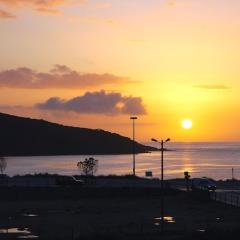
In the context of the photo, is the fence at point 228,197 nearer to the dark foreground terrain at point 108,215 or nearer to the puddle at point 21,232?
the dark foreground terrain at point 108,215

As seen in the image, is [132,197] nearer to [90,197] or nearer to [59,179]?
[90,197]

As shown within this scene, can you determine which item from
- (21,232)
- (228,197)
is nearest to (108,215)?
(21,232)

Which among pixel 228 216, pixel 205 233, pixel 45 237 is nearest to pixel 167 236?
pixel 205 233

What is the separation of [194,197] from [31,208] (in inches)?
681

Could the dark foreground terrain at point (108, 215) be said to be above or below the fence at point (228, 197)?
below

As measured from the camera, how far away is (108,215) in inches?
2387

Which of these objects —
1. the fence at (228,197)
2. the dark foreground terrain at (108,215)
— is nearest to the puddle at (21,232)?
the dark foreground terrain at (108,215)

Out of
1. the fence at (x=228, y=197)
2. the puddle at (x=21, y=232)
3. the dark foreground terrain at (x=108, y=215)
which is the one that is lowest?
the puddle at (x=21, y=232)

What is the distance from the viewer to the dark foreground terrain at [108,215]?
157 ft

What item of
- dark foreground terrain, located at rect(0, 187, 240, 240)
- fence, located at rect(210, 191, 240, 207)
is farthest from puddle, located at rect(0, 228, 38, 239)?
fence, located at rect(210, 191, 240, 207)

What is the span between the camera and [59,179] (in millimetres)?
89750

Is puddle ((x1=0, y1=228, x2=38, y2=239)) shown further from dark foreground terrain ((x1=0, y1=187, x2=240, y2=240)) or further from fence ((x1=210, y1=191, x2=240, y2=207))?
fence ((x1=210, y1=191, x2=240, y2=207))

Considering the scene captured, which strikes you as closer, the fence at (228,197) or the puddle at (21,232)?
the puddle at (21,232)

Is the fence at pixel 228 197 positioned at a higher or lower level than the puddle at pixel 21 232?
higher
